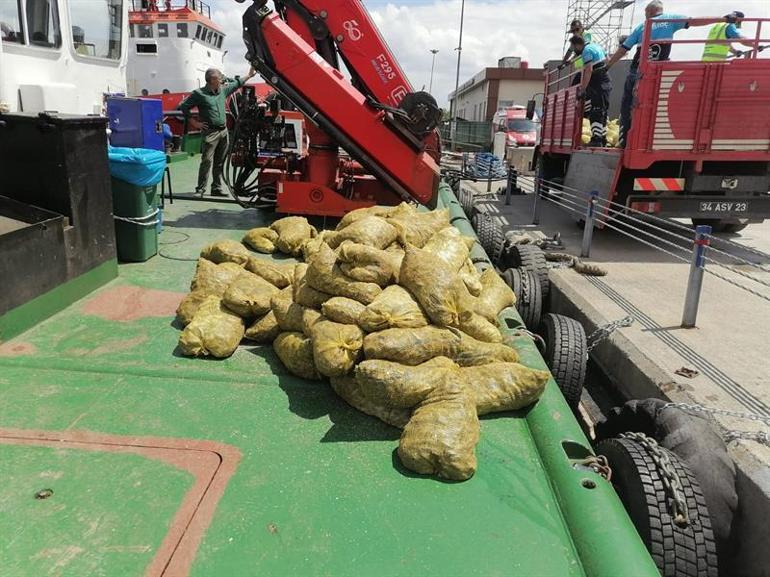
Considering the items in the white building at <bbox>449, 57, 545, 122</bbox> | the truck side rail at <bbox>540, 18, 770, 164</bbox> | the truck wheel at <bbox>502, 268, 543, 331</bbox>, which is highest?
the white building at <bbox>449, 57, 545, 122</bbox>

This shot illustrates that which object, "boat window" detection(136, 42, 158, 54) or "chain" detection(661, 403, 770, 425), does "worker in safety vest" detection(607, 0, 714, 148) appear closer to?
"chain" detection(661, 403, 770, 425)

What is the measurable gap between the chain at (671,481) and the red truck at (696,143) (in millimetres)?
4796

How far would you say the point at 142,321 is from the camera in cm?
361

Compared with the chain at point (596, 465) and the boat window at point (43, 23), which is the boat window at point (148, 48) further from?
the chain at point (596, 465)

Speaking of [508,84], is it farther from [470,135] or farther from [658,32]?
[658,32]

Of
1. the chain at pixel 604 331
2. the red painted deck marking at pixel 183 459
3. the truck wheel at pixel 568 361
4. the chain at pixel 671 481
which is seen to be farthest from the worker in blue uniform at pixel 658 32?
the red painted deck marking at pixel 183 459

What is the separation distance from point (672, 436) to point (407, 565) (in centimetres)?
189

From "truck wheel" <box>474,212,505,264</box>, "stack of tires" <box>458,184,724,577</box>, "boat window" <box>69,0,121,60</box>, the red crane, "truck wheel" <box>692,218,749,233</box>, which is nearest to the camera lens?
"stack of tires" <box>458,184,724,577</box>

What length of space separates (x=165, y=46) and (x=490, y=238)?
16.6 meters

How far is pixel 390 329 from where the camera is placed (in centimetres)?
265

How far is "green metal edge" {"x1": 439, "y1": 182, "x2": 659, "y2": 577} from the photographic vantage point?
71.9 inches

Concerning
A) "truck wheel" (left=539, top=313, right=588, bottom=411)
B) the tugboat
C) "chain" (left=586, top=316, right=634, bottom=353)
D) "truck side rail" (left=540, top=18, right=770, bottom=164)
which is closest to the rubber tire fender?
"truck wheel" (left=539, top=313, right=588, bottom=411)

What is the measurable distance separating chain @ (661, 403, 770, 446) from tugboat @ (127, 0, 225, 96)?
759 inches

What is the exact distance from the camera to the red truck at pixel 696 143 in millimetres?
7109
